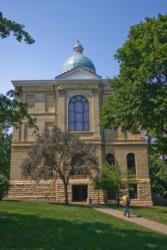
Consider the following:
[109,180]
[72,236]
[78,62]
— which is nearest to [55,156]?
[109,180]

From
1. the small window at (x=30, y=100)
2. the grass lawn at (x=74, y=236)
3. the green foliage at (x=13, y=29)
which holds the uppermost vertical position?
the small window at (x=30, y=100)

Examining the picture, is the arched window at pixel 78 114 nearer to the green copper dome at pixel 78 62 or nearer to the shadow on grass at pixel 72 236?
the green copper dome at pixel 78 62

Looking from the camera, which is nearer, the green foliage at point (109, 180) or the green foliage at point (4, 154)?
the green foliage at point (109, 180)

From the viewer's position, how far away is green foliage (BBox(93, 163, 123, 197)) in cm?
3416

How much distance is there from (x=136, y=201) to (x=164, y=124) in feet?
66.3

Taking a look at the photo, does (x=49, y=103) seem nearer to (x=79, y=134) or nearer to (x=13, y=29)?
(x=79, y=134)

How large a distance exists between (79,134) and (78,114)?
116 inches

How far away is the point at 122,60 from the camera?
80.4 ft

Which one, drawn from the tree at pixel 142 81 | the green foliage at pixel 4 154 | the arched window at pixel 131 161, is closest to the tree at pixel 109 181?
the arched window at pixel 131 161

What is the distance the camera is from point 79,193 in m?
41.2

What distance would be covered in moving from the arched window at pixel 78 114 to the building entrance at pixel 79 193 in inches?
303

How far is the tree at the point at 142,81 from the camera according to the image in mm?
21297

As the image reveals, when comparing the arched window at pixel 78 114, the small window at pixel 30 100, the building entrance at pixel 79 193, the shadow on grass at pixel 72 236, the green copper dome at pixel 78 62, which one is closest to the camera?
Result: the shadow on grass at pixel 72 236

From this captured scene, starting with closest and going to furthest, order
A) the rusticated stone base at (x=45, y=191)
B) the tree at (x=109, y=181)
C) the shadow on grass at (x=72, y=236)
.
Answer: the shadow on grass at (x=72, y=236), the tree at (x=109, y=181), the rusticated stone base at (x=45, y=191)
